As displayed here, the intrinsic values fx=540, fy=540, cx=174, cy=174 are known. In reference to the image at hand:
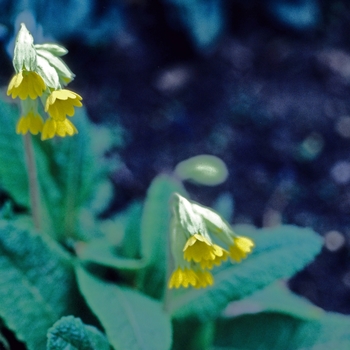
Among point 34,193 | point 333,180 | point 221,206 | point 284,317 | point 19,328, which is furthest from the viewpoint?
point 333,180

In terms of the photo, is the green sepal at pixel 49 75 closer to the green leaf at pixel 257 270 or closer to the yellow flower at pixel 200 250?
the yellow flower at pixel 200 250

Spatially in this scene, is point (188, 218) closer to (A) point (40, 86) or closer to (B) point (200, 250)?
(B) point (200, 250)

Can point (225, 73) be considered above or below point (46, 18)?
below

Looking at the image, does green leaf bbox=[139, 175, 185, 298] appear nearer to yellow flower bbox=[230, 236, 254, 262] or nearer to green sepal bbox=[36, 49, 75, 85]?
yellow flower bbox=[230, 236, 254, 262]

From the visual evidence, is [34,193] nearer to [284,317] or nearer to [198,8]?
[284,317]

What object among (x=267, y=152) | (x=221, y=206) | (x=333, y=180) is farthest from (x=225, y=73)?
(x=221, y=206)

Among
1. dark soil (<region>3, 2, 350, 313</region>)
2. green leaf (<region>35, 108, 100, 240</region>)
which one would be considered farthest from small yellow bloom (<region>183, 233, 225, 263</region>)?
dark soil (<region>3, 2, 350, 313</region>)
